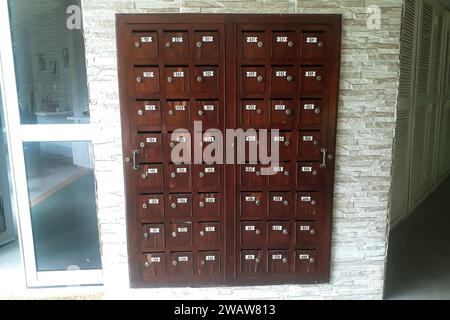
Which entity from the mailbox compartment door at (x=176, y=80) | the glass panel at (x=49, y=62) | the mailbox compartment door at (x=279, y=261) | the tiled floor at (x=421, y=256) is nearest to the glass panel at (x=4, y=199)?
the glass panel at (x=49, y=62)

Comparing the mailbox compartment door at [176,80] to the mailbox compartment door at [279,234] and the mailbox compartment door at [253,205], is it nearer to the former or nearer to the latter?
the mailbox compartment door at [253,205]

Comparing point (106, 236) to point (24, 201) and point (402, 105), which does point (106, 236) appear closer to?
point (24, 201)

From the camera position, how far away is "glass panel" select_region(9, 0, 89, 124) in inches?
104

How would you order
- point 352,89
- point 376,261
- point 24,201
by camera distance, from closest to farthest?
point 352,89 → point 376,261 → point 24,201

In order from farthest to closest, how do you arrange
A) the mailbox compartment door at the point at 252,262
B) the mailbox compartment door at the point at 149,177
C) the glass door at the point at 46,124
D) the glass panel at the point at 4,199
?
1. the glass panel at the point at 4,199
2. the glass door at the point at 46,124
3. the mailbox compartment door at the point at 252,262
4. the mailbox compartment door at the point at 149,177

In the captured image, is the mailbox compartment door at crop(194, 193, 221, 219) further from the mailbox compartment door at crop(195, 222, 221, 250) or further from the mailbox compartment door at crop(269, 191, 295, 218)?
the mailbox compartment door at crop(269, 191, 295, 218)

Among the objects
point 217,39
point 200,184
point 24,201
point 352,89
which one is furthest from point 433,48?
point 24,201

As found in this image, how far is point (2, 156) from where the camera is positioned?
3480 millimetres

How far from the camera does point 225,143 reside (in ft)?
7.64

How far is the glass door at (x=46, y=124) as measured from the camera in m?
2.61

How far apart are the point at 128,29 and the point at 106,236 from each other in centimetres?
140

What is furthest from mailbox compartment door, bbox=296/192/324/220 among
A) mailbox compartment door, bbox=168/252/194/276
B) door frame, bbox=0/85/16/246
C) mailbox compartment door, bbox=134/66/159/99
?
door frame, bbox=0/85/16/246

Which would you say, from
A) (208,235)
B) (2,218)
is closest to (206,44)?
(208,235)

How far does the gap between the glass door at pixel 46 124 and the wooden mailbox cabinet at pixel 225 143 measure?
24.5 inches
